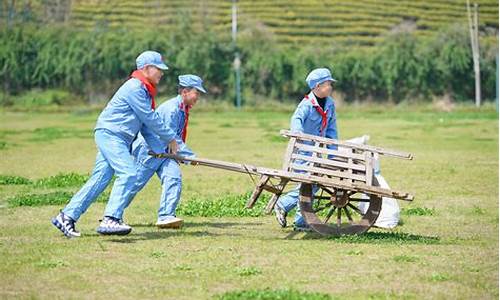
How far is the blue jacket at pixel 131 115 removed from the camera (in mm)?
11922

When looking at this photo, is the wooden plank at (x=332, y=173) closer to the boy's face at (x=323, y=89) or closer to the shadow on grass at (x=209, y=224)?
the boy's face at (x=323, y=89)

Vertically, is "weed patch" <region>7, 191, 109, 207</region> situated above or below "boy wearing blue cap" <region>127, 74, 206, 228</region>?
below

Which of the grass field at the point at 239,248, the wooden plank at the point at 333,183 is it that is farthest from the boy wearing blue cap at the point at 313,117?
the wooden plank at the point at 333,183

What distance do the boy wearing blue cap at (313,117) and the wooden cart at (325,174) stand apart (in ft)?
1.42

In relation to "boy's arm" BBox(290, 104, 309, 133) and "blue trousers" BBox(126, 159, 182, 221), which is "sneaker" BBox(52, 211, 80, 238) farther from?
"boy's arm" BBox(290, 104, 309, 133)

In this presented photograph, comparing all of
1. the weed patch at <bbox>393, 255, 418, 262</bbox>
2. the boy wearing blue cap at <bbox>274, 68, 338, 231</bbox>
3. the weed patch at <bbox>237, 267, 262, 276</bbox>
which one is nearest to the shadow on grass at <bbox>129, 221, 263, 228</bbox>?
the boy wearing blue cap at <bbox>274, 68, 338, 231</bbox>

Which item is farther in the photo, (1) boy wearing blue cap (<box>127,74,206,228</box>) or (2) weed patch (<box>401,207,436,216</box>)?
(2) weed patch (<box>401,207,436,216</box>)

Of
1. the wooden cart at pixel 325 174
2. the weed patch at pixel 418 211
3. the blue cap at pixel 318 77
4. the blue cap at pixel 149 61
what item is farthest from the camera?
the weed patch at pixel 418 211

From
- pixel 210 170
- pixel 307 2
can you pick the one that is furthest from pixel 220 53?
pixel 210 170

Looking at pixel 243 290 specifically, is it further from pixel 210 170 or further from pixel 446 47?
pixel 446 47

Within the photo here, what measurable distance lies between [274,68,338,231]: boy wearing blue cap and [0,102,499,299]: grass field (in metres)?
0.28

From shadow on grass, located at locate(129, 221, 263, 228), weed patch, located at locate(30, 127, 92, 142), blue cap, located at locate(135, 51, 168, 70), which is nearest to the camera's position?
blue cap, located at locate(135, 51, 168, 70)

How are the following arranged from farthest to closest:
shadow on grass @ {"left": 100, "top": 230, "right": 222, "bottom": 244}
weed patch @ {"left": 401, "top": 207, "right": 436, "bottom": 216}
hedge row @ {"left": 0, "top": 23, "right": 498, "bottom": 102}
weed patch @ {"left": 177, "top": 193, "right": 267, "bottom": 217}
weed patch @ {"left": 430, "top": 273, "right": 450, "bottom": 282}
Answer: hedge row @ {"left": 0, "top": 23, "right": 498, "bottom": 102} < weed patch @ {"left": 401, "top": 207, "right": 436, "bottom": 216} < weed patch @ {"left": 177, "top": 193, "right": 267, "bottom": 217} < shadow on grass @ {"left": 100, "top": 230, "right": 222, "bottom": 244} < weed patch @ {"left": 430, "top": 273, "right": 450, "bottom": 282}

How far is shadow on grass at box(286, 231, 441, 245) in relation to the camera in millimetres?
11711
